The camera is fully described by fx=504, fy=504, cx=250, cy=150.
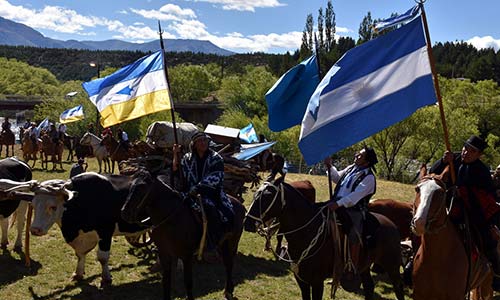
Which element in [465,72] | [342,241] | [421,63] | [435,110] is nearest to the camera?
[421,63]

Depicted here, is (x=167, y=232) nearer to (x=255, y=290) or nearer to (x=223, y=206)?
(x=223, y=206)

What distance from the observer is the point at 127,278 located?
10.2 m

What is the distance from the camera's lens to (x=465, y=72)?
105 meters

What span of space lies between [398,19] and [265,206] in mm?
3225

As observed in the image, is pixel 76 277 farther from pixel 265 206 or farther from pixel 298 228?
pixel 298 228

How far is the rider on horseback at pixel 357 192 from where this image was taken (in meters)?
7.65

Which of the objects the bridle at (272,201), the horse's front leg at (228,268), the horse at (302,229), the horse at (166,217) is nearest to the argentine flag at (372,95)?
the bridle at (272,201)

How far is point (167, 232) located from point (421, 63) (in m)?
4.53

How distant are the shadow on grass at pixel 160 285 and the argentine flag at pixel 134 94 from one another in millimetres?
3098

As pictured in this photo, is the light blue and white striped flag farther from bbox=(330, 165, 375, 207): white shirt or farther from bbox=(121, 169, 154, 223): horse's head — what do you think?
bbox=(121, 169, 154, 223): horse's head

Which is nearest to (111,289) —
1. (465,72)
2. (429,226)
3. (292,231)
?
(292,231)

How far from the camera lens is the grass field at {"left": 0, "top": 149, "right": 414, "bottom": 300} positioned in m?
9.28

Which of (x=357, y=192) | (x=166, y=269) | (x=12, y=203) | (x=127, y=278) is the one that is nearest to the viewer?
(x=357, y=192)

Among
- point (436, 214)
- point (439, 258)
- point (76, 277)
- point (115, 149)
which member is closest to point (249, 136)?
point (115, 149)
